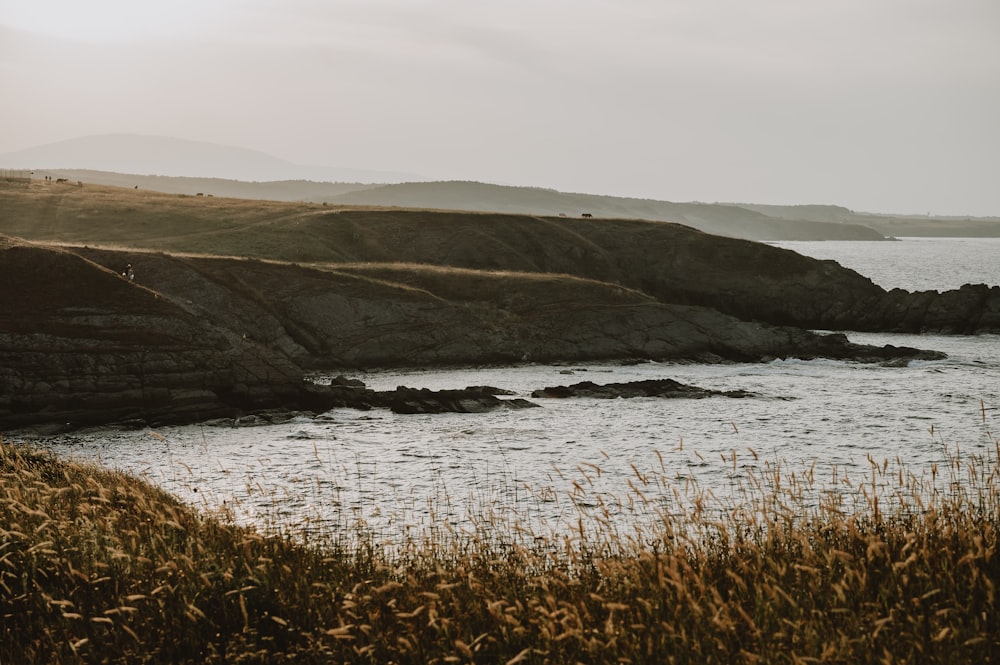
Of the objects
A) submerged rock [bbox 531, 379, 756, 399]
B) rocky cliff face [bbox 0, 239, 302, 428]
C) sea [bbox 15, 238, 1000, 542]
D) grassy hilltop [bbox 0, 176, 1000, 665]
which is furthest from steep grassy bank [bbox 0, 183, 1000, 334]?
submerged rock [bbox 531, 379, 756, 399]

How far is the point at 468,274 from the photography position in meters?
64.8

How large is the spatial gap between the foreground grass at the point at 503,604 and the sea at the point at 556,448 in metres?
6.56

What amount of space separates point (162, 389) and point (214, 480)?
11.9 m

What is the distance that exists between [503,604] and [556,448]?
73.7ft

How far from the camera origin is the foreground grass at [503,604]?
7.59 m

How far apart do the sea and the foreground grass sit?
6.56 meters

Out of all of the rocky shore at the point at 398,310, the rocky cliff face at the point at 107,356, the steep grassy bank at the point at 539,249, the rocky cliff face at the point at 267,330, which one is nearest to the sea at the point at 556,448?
the rocky cliff face at the point at 107,356

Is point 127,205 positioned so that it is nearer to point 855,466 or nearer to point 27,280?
point 27,280

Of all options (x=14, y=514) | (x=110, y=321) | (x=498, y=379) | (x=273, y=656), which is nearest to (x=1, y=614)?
(x=14, y=514)

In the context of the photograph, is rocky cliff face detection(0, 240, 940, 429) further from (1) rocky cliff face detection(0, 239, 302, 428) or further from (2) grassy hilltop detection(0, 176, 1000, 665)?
(2) grassy hilltop detection(0, 176, 1000, 665)

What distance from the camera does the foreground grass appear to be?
759 centimetres

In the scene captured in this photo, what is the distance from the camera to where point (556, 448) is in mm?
31375

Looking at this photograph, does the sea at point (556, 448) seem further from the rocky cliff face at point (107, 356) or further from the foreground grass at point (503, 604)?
the foreground grass at point (503, 604)

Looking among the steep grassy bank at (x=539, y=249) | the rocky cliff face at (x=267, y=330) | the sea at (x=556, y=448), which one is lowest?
the sea at (x=556, y=448)
